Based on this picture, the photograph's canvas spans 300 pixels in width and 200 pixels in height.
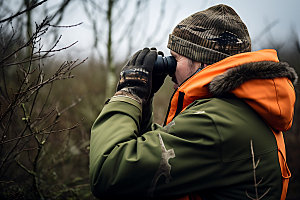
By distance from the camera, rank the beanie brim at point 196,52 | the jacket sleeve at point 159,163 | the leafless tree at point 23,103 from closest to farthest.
A: the jacket sleeve at point 159,163 < the leafless tree at point 23,103 < the beanie brim at point 196,52

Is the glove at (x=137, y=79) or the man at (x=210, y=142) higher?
the glove at (x=137, y=79)

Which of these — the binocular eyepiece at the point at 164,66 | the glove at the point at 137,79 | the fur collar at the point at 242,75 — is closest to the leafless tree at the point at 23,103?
the glove at the point at 137,79

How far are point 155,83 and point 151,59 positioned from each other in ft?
0.85

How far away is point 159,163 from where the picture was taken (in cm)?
103

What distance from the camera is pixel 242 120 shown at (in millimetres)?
1095

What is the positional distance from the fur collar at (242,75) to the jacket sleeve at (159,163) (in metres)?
0.17

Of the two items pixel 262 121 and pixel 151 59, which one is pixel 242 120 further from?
pixel 151 59

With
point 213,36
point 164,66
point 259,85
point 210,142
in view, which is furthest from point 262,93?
point 164,66

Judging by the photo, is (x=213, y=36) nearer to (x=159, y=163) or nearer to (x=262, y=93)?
(x=262, y=93)

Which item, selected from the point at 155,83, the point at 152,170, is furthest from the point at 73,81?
the point at 152,170

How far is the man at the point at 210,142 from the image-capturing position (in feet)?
3.40

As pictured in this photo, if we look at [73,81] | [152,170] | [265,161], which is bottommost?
[73,81]

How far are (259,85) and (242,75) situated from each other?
9 centimetres

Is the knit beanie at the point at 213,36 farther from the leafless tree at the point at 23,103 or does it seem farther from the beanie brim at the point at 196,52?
the leafless tree at the point at 23,103
